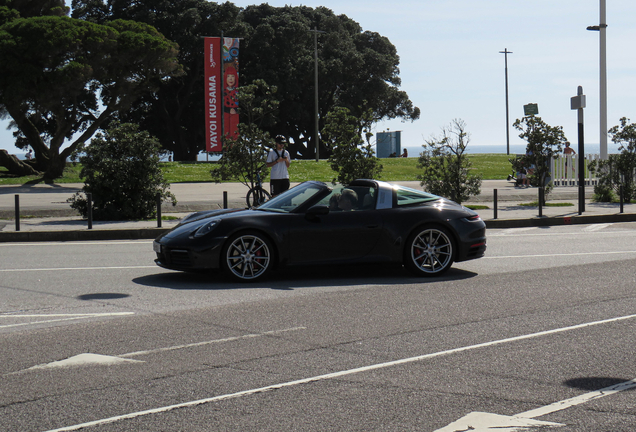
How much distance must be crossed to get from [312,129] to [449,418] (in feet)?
197

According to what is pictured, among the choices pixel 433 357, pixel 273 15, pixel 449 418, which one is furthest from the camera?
pixel 273 15

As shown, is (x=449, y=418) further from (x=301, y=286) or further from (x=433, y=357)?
(x=301, y=286)

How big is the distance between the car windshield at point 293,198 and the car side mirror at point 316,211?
0.25 meters

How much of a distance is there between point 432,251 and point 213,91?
33.9 m

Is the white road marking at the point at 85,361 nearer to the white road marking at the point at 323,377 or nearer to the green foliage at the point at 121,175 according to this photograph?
the white road marking at the point at 323,377

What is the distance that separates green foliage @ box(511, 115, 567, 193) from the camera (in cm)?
2139

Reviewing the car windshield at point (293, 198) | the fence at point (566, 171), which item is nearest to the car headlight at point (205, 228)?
the car windshield at point (293, 198)

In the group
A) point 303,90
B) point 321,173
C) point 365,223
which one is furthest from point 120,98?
point 365,223

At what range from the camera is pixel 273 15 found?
6041 cm

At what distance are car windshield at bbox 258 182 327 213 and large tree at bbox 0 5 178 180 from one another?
85.9ft

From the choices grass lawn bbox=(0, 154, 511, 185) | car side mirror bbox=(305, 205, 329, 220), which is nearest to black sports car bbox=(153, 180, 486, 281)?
car side mirror bbox=(305, 205, 329, 220)

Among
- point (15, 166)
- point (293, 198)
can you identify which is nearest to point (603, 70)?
point (293, 198)

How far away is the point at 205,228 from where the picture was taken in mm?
8883

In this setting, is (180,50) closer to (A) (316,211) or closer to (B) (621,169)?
(B) (621,169)
